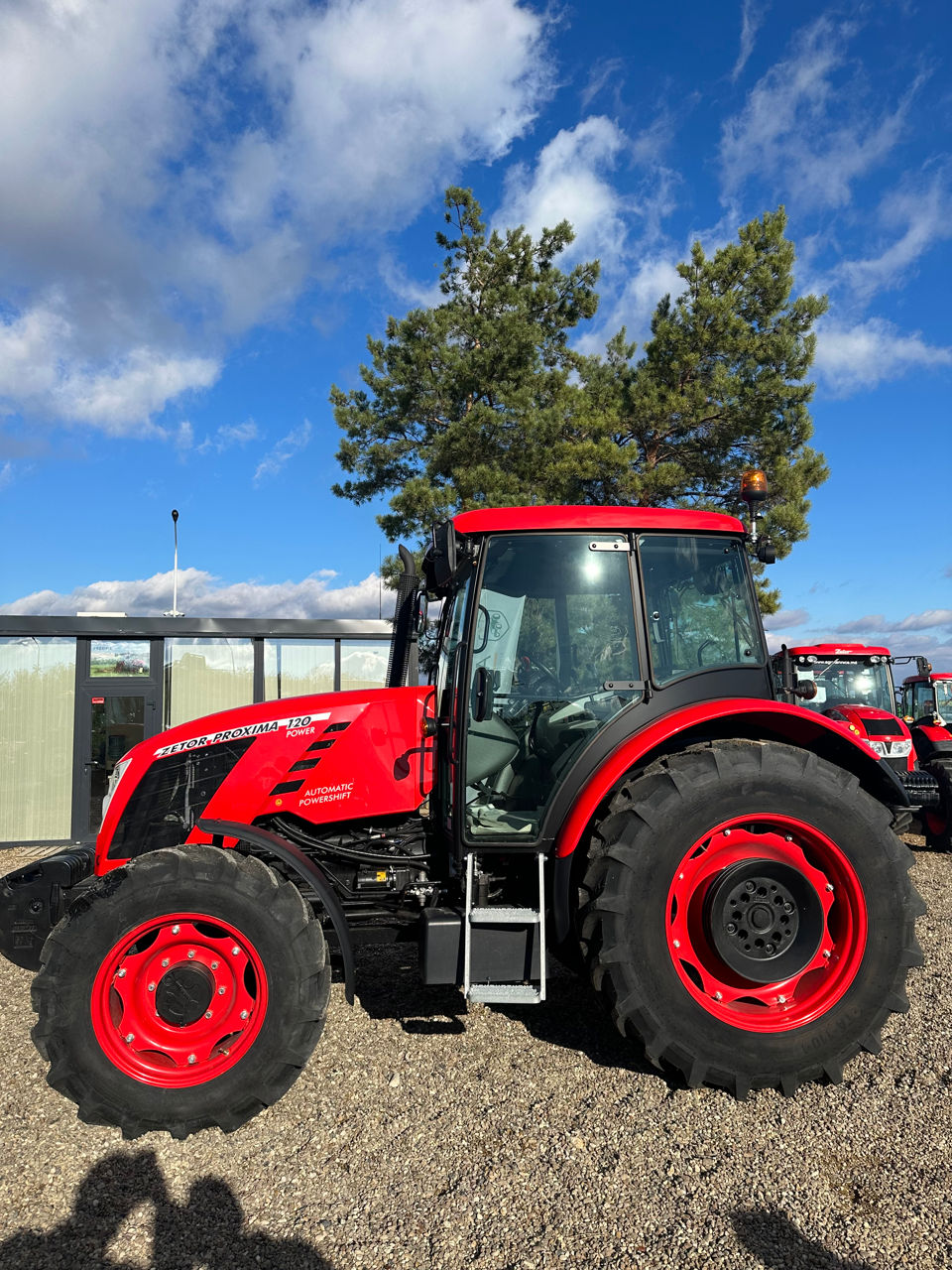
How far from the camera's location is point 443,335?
15.3 metres

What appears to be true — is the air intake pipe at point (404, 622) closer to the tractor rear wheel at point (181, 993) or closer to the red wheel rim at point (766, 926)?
the tractor rear wheel at point (181, 993)

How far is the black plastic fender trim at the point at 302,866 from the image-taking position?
3.07 meters

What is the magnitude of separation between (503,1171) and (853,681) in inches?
366

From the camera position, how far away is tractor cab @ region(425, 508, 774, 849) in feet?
10.8

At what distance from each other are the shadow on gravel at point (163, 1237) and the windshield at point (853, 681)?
942cm

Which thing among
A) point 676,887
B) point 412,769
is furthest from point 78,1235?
point 676,887

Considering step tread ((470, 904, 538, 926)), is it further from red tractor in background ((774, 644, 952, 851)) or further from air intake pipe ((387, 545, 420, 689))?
red tractor in background ((774, 644, 952, 851))

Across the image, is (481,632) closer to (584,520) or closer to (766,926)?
(584,520)

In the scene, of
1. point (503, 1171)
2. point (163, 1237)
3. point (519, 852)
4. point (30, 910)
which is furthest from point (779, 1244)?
point (30, 910)

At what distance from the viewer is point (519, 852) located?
321 centimetres

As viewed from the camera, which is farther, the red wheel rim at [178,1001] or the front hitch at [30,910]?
the front hitch at [30,910]

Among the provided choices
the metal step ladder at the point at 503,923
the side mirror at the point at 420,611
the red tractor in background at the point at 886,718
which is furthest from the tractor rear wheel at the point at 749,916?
the red tractor in background at the point at 886,718

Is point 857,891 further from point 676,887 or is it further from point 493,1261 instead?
point 493,1261

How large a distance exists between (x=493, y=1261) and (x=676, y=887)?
1383 millimetres
